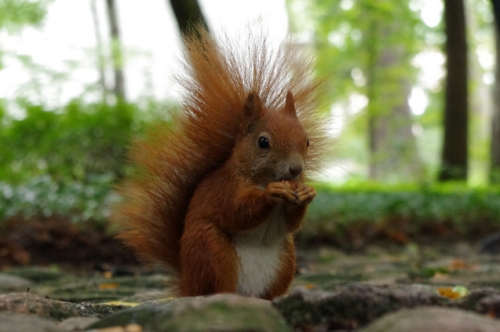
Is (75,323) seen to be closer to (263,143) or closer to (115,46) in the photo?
(263,143)

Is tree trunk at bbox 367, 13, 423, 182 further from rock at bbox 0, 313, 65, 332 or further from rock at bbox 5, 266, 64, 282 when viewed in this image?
rock at bbox 0, 313, 65, 332

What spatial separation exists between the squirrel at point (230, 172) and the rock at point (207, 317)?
37cm

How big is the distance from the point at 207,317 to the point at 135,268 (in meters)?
3.62

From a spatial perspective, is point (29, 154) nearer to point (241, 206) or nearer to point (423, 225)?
Answer: point (423, 225)

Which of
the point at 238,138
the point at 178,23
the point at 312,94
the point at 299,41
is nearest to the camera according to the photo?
the point at 238,138

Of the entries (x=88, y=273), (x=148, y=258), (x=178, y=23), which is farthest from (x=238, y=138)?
(x=178, y=23)

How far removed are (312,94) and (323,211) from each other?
470 cm

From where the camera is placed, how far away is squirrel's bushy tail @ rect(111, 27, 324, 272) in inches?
86.7

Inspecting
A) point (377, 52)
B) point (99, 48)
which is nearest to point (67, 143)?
point (99, 48)

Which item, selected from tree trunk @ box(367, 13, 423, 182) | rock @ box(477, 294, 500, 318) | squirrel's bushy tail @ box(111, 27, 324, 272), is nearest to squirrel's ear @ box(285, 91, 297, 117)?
squirrel's bushy tail @ box(111, 27, 324, 272)

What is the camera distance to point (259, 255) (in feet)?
6.83

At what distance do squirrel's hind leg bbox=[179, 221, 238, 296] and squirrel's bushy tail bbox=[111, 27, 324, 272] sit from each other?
26 cm

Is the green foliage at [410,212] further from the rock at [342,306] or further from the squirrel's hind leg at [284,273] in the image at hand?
the rock at [342,306]

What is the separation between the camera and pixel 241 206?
198cm
